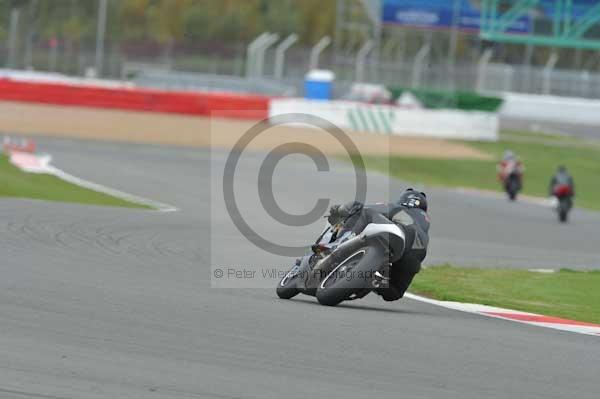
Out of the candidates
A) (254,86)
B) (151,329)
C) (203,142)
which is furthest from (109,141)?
(151,329)

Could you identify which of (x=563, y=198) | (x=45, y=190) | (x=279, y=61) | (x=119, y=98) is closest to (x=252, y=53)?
(x=279, y=61)

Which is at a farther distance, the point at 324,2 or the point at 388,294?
the point at 324,2

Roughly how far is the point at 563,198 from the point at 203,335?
58.9 feet

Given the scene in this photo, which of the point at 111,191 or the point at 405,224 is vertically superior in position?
the point at 405,224

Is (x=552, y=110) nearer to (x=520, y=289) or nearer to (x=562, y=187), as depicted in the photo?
(x=562, y=187)

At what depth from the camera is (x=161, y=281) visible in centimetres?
1026

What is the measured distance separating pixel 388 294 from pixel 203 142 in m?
23.7

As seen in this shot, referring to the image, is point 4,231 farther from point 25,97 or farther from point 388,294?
point 25,97

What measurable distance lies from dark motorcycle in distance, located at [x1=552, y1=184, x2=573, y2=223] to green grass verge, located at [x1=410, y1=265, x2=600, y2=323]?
9.16 metres

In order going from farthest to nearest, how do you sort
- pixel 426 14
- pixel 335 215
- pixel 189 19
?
pixel 189 19, pixel 426 14, pixel 335 215

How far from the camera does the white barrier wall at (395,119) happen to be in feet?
118

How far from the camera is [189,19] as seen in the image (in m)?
83.2

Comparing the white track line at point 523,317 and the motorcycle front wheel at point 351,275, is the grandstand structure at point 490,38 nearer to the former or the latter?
the white track line at point 523,317

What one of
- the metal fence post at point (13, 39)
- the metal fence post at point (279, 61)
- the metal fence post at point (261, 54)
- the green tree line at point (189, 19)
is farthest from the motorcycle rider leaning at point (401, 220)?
the green tree line at point (189, 19)
